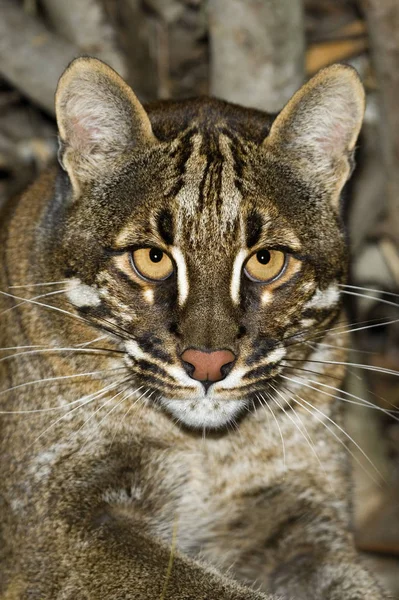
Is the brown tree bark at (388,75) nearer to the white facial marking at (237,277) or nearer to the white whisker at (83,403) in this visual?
the white facial marking at (237,277)

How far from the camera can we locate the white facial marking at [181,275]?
5.38 metres

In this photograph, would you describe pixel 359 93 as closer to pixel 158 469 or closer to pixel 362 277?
pixel 158 469

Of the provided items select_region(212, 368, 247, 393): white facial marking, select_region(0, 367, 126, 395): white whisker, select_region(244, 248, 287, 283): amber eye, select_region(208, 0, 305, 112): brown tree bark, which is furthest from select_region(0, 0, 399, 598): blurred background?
select_region(212, 368, 247, 393): white facial marking

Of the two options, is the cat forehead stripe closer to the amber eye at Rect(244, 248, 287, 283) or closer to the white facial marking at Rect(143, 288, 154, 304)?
the amber eye at Rect(244, 248, 287, 283)

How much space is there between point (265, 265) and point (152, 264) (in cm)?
58

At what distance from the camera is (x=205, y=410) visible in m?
5.52

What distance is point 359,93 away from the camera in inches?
235

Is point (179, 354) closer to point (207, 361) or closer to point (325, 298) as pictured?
point (207, 361)

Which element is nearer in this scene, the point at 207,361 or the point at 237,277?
the point at 207,361

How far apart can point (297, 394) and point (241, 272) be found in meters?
1.16

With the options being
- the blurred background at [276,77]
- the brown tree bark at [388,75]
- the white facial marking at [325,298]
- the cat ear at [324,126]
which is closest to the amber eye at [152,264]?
the white facial marking at [325,298]

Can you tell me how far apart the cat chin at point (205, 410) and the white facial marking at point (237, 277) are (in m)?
0.51

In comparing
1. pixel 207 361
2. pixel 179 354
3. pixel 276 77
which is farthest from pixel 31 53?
pixel 207 361

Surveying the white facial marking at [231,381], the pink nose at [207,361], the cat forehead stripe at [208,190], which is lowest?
the white facial marking at [231,381]
